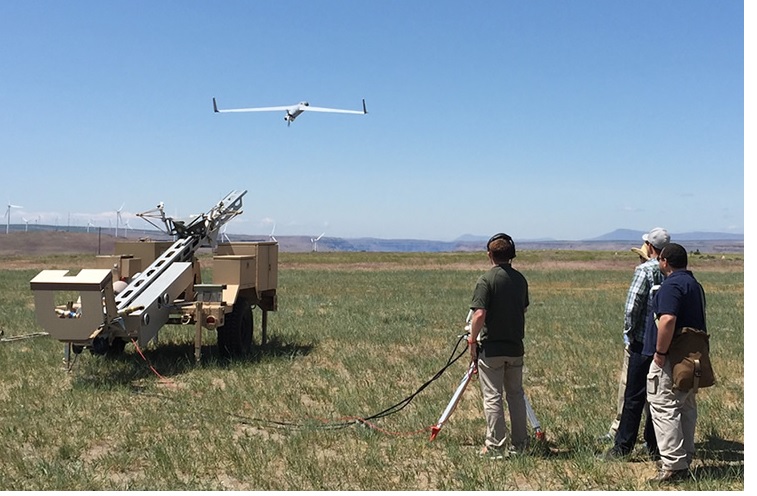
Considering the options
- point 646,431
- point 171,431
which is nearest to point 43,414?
point 171,431

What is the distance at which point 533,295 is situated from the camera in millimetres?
29516

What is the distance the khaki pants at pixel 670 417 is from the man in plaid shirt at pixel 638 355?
0.50m

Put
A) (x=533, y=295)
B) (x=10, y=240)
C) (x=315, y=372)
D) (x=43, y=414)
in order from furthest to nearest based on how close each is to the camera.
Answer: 1. (x=10, y=240)
2. (x=533, y=295)
3. (x=315, y=372)
4. (x=43, y=414)

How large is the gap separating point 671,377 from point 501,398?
1480 millimetres

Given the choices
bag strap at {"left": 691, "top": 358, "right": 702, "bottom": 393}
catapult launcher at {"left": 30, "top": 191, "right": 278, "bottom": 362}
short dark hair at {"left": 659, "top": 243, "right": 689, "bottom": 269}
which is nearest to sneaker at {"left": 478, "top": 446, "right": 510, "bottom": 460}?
bag strap at {"left": 691, "top": 358, "right": 702, "bottom": 393}

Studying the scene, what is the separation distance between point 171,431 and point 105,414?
1.15 metres

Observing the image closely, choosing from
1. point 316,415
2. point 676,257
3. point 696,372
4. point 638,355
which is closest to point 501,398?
point 638,355

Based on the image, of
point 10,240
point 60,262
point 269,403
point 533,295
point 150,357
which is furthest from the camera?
point 10,240

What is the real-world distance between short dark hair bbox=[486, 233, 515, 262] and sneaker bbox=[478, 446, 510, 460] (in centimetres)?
174

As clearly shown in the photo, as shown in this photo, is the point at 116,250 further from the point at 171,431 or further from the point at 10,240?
the point at 10,240

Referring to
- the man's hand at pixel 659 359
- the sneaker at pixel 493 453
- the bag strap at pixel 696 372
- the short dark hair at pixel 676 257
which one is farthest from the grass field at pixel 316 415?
the short dark hair at pixel 676 257

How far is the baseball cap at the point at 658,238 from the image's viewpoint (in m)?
6.46

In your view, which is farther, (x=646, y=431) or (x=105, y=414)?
(x=105, y=414)

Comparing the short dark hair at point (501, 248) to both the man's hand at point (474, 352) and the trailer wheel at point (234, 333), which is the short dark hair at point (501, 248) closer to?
the man's hand at point (474, 352)
